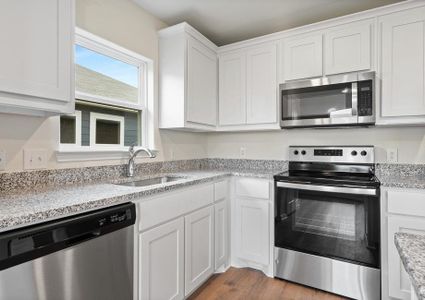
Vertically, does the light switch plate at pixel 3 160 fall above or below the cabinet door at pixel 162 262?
above

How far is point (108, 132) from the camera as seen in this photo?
2.13 m

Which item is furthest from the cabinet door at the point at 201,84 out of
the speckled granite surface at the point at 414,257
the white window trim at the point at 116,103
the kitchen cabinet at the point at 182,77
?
the speckled granite surface at the point at 414,257

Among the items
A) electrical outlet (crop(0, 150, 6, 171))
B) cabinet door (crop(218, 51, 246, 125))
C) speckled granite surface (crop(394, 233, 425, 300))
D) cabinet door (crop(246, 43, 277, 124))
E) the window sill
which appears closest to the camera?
speckled granite surface (crop(394, 233, 425, 300))

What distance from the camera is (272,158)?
2838mm

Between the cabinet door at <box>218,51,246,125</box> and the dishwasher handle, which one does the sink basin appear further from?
the cabinet door at <box>218,51,246,125</box>

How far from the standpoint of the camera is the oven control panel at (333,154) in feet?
7.55

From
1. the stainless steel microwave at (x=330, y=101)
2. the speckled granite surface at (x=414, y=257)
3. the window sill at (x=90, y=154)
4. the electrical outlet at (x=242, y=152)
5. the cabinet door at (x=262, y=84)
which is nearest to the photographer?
the speckled granite surface at (x=414, y=257)

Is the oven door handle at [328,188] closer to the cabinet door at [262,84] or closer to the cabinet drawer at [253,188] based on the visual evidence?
the cabinet drawer at [253,188]

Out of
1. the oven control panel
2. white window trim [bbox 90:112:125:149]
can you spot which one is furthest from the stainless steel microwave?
white window trim [bbox 90:112:125:149]

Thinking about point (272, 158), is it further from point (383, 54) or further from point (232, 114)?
point (383, 54)

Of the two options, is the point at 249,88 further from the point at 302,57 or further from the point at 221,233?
the point at 221,233

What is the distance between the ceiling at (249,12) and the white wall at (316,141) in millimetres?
1113

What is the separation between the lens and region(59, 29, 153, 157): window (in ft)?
6.16

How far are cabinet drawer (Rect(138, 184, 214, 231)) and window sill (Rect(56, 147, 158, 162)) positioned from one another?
0.68 metres
